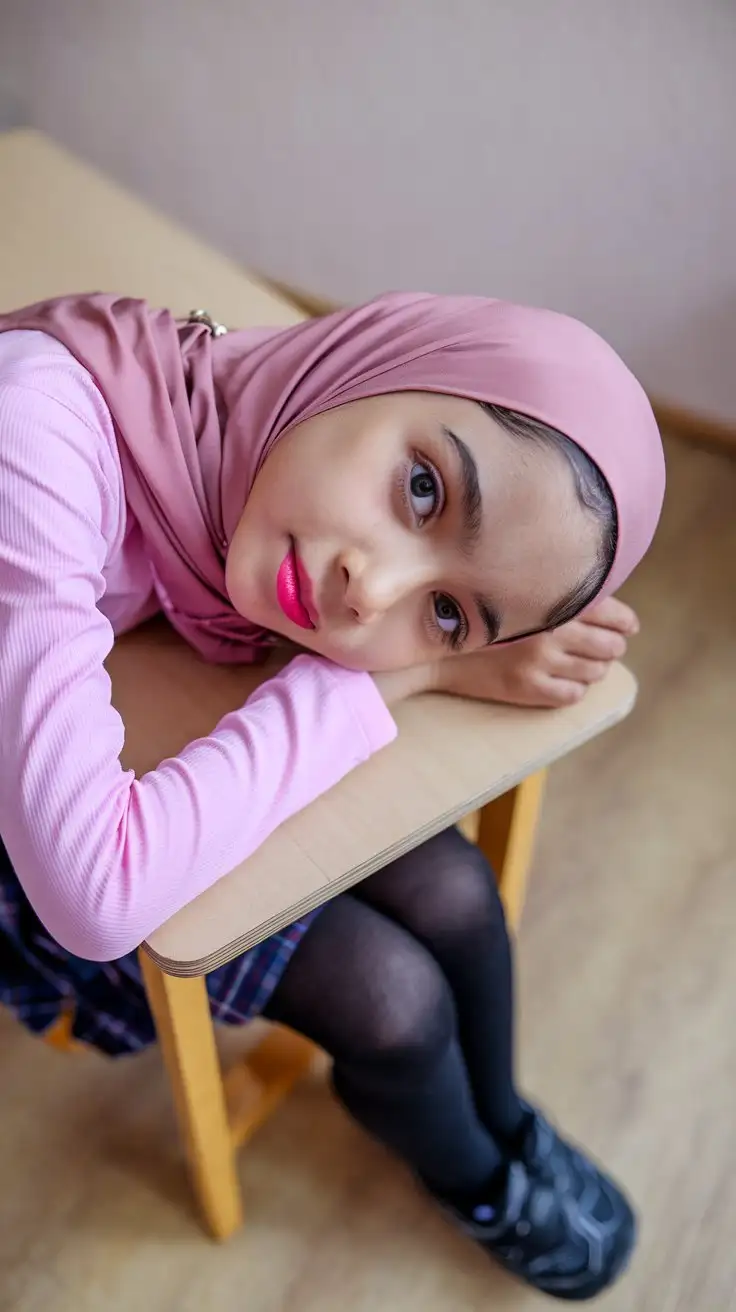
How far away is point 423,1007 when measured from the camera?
845mm

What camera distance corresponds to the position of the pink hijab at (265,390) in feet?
2.23

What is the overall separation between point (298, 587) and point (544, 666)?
194 millimetres

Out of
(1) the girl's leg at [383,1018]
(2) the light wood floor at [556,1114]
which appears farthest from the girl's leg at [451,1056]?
(2) the light wood floor at [556,1114]

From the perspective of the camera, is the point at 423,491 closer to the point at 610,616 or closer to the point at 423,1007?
the point at 610,616

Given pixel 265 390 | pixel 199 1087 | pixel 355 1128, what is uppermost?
pixel 265 390

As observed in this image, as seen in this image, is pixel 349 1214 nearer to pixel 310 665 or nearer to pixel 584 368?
pixel 310 665

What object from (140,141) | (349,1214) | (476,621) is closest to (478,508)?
(476,621)

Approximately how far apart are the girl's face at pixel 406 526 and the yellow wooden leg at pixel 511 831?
0.28 m

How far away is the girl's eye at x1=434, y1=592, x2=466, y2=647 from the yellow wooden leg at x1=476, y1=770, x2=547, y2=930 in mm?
245

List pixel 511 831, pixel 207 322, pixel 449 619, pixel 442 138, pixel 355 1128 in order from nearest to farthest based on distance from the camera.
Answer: pixel 449 619
pixel 207 322
pixel 511 831
pixel 355 1128
pixel 442 138

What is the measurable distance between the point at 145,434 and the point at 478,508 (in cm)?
25

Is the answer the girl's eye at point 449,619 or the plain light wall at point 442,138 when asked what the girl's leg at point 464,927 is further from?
the plain light wall at point 442,138

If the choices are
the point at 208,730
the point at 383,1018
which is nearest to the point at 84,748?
the point at 208,730

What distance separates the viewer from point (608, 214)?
166 centimetres
